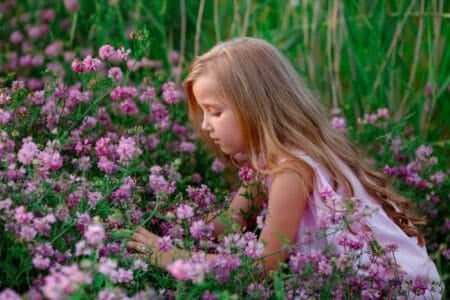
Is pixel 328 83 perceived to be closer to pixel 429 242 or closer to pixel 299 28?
pixel 299 28

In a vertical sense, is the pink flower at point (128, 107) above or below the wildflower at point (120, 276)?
below

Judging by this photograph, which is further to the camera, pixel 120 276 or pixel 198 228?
pixel 198 228

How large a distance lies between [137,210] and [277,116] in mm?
523

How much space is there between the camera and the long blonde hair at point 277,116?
2234 millimetres

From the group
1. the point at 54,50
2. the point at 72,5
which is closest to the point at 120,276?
the point at 54,50

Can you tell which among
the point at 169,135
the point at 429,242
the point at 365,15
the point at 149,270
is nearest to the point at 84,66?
the point at 169,135

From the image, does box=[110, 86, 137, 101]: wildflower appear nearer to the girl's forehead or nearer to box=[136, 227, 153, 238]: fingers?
the girl's forehead

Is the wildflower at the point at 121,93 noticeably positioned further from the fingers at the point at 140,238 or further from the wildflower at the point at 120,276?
the wildflower at the point at 120,276

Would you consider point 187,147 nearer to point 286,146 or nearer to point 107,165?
point 286,146

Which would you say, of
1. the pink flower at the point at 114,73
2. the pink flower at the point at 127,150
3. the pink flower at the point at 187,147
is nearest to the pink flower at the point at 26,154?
the pink flower at the point at 127,150

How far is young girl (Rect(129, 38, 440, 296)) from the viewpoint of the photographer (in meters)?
2.13

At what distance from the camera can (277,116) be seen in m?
2.29

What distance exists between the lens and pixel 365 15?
11.0 feet

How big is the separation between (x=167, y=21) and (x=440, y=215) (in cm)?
164
